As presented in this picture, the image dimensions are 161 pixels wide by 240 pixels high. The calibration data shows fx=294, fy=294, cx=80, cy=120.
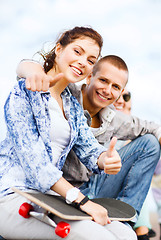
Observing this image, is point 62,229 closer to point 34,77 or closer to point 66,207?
point 66,207

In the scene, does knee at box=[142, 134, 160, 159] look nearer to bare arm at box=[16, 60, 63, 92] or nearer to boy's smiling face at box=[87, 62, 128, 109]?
boy's smiling face at box=[87, 62, 128, 109]

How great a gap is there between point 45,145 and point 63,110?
0.95 ft

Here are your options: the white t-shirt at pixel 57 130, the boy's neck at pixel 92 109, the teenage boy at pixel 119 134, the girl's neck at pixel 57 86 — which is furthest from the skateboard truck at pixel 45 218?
the boy's neck at pixel 92 109

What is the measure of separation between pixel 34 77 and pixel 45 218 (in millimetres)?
Answer: 587

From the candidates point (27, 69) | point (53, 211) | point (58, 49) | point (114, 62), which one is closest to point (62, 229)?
point (53, 211)

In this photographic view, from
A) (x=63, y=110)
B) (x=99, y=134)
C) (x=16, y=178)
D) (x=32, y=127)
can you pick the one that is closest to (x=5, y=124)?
(x=32, y=127)

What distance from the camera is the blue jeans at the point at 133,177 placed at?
6.76 feet

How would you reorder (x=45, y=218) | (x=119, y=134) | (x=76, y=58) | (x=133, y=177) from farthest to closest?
(x=119, y=134), (x=133, y=177), (x=76, y=58), (x=45, y=218)

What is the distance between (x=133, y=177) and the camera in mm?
2084

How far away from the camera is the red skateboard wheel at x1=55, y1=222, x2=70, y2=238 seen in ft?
3.75

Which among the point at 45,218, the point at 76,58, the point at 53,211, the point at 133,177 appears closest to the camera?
the point at 53,211

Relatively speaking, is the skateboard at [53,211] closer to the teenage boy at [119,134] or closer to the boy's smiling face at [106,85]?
the teenage boy at [119,134]

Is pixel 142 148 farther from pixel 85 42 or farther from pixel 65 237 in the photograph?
pixel 65 237

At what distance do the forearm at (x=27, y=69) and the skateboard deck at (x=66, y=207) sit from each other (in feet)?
1.76
